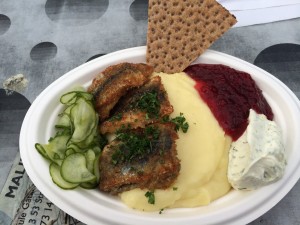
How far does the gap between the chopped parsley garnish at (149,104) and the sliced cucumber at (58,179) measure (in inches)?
21.0

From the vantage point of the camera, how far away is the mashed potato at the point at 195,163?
1.88 meters

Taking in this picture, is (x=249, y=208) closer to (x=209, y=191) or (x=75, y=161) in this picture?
(x=209, y=191)

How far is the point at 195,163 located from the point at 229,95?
1.74ft

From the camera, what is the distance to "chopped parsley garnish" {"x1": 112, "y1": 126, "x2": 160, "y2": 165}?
189 centimetres

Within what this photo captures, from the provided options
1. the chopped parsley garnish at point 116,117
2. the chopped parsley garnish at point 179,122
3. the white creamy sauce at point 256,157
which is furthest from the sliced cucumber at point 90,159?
the white creamy sauce at point 256,157

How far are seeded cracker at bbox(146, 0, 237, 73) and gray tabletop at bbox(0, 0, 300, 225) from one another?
2.23 ft

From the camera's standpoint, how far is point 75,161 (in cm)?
193

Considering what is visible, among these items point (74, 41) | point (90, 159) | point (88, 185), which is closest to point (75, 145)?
point (90, 159)

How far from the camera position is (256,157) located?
187 centimetres

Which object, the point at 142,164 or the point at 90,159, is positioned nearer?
the point at 142,164

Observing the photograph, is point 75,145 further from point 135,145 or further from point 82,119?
point 135,145

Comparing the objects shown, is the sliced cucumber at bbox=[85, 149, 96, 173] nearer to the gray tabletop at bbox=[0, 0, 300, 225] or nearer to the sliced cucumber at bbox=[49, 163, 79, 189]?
the sliced cucumber at bbox=[49, 163, 79, 189]

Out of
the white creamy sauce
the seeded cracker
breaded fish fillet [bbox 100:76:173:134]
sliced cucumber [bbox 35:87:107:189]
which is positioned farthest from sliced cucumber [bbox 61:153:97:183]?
the seeded cracker

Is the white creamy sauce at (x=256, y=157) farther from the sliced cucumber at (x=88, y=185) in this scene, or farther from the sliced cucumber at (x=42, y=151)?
the sliced cucumber at (x=42, y=151)
